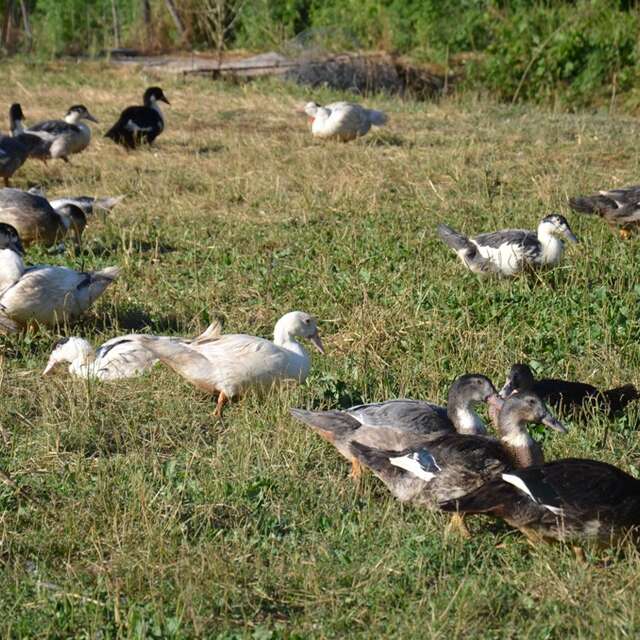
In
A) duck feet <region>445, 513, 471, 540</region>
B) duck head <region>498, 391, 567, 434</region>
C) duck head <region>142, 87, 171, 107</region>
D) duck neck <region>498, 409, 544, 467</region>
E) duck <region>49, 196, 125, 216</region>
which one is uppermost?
duck head <region>498, 391, 567, 434</region>

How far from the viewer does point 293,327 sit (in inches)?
261

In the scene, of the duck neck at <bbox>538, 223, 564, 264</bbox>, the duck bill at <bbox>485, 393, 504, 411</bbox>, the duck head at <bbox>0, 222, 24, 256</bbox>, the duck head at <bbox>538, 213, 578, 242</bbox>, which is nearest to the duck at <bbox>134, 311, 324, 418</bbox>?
the duck bill at <bbox>485, 393, 504, 411</bbox>

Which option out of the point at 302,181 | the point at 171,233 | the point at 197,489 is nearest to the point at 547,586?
the point at 197,489

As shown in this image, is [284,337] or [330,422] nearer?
[330,422]

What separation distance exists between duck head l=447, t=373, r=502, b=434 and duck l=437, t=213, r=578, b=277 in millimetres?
2856

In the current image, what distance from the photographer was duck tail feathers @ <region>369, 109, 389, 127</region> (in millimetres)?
13984

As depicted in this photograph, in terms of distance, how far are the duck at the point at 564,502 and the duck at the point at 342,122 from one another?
9132mm

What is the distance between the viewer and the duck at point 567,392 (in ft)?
19.5

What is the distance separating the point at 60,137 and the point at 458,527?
901 cm

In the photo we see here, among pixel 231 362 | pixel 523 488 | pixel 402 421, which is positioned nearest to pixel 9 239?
pixel 231 362

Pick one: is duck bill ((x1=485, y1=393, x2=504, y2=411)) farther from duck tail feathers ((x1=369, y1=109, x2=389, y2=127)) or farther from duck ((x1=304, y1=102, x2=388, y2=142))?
duck tail feathers ((x1=369, y1=109, x2=389, y2=127))

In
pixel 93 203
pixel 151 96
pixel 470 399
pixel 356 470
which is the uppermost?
pixel 470 399

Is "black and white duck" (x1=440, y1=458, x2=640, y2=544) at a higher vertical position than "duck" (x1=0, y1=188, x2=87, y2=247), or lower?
higher

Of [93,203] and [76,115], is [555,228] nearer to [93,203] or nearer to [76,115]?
[93,203]
